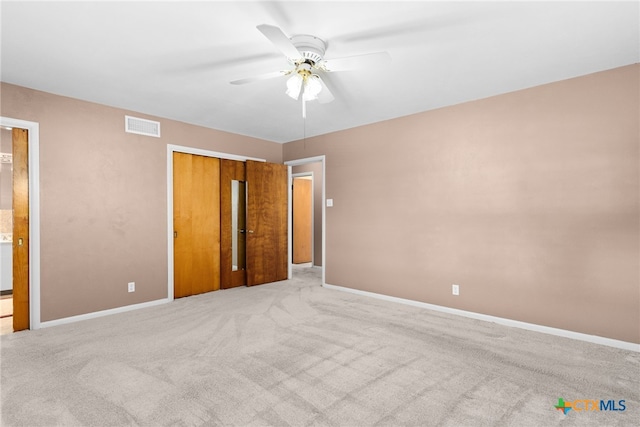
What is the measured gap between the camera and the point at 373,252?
4.69 metres

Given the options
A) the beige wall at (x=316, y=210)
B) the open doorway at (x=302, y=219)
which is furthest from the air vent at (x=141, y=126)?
the open doorway at (x=302, y=219)

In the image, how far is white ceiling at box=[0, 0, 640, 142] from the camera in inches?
82.1

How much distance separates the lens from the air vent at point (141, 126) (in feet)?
13.3

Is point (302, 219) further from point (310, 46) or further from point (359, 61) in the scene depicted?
point (359, 61)

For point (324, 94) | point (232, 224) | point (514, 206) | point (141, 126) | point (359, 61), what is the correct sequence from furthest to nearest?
1. point (232, 224)
2. point (141, 126)
3. point (514, 206)
4. point (324, 94)
5. point (359, 61)

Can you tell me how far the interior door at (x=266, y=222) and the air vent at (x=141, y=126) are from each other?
57.2 inches

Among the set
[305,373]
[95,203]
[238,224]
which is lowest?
[305,373]

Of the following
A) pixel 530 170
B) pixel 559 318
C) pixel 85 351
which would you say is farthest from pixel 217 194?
pixel 559 318

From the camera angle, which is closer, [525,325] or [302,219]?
[525,325]

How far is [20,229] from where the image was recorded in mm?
3346

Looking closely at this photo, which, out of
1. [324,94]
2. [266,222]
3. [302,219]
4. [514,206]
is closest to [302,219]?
[302,219]

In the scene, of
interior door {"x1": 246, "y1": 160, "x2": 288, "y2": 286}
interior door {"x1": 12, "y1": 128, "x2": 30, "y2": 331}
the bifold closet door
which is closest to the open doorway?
interior door {"x1": 246, "y1": 160, "x2": 288, "y2": 286}

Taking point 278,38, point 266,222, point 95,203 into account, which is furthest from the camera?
point 266,222

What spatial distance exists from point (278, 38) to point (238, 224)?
3.82 m
